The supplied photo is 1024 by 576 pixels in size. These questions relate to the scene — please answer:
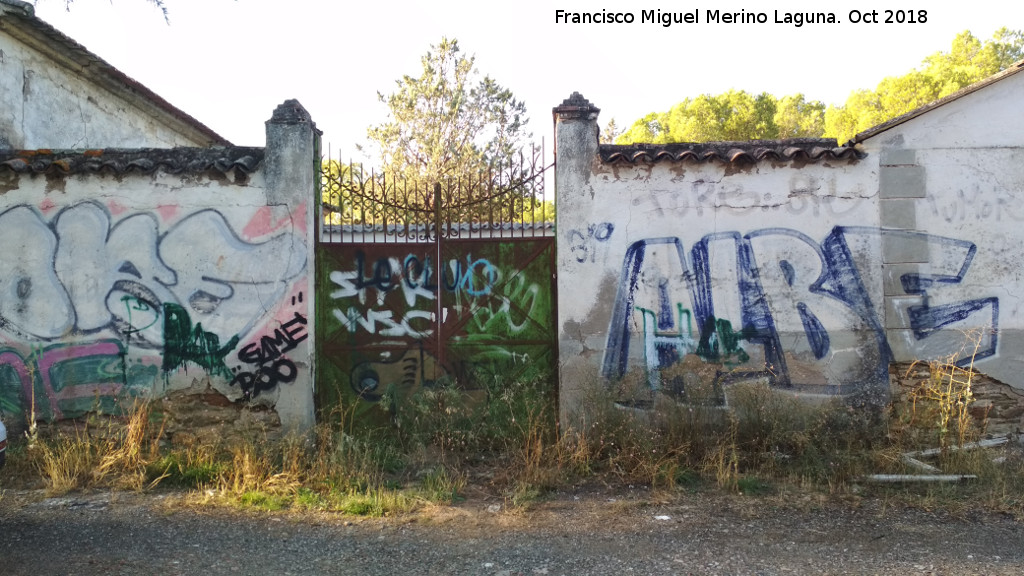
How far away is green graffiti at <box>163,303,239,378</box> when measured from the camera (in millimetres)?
6152

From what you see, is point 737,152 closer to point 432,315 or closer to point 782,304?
point 782,304

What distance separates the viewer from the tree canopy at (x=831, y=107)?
2145 centimetres

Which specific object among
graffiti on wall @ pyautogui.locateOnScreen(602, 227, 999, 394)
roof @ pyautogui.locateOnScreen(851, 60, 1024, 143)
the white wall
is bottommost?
graffiti on wall @ pyautogui.locateOnScreen(602, 227, 999, 394)

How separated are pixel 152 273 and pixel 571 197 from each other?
11.7 feet

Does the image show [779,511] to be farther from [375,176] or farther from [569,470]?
[375,176]

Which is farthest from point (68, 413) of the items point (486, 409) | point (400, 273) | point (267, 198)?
point (486, 409)

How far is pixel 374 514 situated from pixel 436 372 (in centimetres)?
169

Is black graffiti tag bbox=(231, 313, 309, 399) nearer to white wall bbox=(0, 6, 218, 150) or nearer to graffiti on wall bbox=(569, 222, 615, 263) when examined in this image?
graffiti on wall bbox=(569, 222, 615, 263)

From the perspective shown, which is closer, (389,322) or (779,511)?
(779,511)

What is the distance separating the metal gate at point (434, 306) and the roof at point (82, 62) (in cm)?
377

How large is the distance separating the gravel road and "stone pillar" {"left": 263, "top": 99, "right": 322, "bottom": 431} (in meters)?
1.29

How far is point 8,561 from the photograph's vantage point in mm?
4004

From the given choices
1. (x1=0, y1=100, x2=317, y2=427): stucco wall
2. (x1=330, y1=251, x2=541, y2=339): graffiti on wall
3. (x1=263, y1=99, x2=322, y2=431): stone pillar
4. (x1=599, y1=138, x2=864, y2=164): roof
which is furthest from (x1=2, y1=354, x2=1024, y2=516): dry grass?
(x1=599, y1=138, x2=864, y2=164): roof

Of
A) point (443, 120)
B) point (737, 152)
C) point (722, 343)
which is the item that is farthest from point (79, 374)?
point (443, 120)
